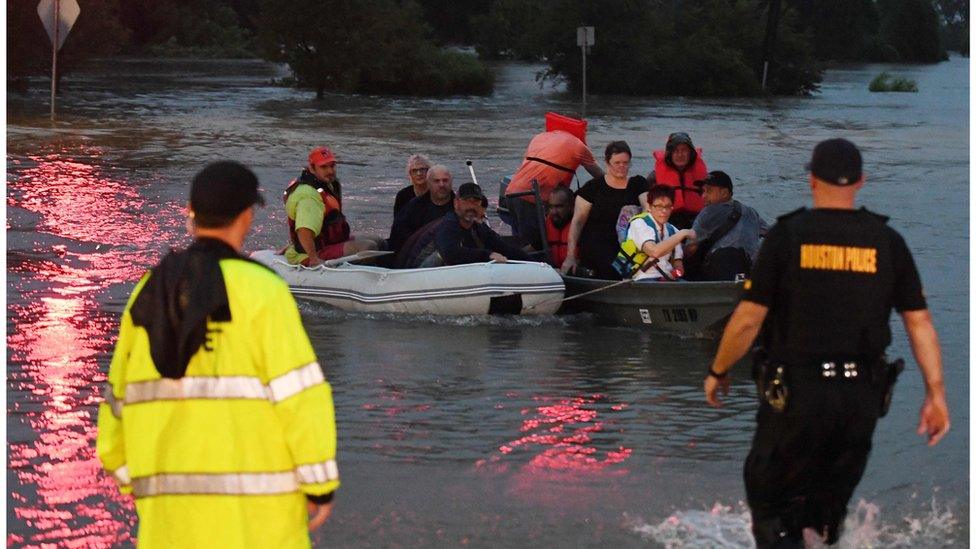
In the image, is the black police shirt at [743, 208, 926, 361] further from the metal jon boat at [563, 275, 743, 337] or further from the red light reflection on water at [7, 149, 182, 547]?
the metal jon boat at [563, 275, 743, 337]

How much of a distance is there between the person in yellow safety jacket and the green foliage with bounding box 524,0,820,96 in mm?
54365

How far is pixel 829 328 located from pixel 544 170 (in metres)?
9.41

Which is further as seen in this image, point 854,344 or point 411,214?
point 411,214

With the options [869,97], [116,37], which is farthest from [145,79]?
[869,97]

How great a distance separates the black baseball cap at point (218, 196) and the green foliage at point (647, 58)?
54314mm

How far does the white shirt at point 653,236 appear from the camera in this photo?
12547 mm

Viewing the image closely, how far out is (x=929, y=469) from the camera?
8.55 m

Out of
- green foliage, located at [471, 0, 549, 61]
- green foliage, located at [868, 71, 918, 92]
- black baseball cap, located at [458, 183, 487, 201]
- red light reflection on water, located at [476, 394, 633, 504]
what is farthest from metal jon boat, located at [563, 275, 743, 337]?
green foliage, located at [868, 71, 918, 92]

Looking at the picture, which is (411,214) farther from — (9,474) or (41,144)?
(41,144)

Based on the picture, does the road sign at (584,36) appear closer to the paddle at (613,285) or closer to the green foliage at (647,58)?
the green foliage at (647,58)

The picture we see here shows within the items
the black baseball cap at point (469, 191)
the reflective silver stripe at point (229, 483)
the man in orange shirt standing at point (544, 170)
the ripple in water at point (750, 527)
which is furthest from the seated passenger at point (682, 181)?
the reflective silver stripe at point (229, 483)

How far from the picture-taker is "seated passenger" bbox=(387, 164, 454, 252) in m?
13.7

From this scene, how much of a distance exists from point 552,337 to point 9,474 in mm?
5580

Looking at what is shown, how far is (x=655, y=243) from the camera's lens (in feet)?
41.4
